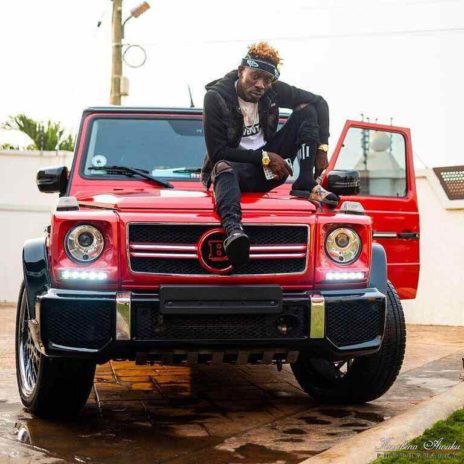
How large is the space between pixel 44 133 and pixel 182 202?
30345 millimetres

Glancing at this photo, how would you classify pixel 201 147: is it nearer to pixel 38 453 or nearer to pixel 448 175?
pixel 38 453

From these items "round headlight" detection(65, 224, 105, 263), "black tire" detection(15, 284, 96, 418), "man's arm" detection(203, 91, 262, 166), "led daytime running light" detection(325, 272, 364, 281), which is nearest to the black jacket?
"man's arm" detection(203, 91, 262, 166)

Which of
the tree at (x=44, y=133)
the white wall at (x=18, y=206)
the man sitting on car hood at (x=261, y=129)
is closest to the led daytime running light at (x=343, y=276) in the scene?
the man sitting on car hood at (x=261, y=129)

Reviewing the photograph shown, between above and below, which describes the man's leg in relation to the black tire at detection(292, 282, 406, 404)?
above

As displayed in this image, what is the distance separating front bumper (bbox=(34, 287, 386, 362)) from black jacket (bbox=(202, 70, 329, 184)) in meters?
1.01

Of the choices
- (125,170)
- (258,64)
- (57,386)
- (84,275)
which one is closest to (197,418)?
(57,386)

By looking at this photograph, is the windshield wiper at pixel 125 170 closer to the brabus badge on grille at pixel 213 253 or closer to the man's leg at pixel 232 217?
the man's leg at pixel 232 217

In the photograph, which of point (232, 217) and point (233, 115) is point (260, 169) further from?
point (232, 217)

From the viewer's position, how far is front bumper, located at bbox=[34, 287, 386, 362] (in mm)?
4547

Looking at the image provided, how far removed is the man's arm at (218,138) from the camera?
5.39 meters

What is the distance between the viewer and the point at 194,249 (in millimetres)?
4723

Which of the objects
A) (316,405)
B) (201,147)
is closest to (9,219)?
(201,147)

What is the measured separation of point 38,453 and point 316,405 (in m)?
1.92

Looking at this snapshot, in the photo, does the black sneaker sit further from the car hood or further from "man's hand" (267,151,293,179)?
"man's hand" (267,151,293,179)
